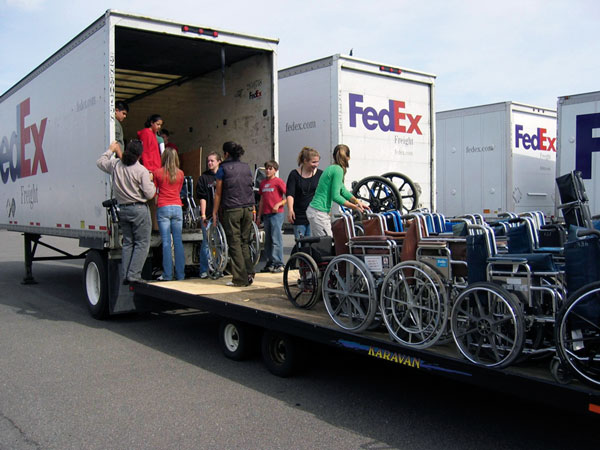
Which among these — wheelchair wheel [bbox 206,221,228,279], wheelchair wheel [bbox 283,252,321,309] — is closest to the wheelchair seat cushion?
wheelchair wheel [bbox 283,252,321,309]

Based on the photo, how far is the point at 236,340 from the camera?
19.2 ft

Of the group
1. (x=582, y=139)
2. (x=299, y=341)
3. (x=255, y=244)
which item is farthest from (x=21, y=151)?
(x=582, y=139)

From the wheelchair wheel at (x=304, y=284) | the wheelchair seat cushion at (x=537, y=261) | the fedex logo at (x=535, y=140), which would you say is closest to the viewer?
the wheelchair seat cushion at (x=537, y=261)

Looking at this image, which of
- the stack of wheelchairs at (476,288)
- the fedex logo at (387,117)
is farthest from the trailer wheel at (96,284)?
the fedex logo at (387,117)

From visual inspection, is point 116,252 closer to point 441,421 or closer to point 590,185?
point 441,421

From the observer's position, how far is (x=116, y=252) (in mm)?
7422

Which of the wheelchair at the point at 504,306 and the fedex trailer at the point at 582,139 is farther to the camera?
the fedex trailer at the point at 582,139

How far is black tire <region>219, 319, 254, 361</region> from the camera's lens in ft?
18.6

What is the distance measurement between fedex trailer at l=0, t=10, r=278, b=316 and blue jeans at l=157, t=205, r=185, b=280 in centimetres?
53

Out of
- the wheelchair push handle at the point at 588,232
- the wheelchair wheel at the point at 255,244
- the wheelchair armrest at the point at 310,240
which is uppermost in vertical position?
the wheelchair push handle at the point at 588,232

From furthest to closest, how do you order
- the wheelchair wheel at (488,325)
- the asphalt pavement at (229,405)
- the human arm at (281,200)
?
1. the human arm at (281,200)
2. the asphalt pavement at (229,405)
3. the wheelchair wheel at (488,325)

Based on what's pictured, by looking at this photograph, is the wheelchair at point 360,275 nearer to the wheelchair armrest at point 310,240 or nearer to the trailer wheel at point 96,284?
the wheelchair armrest at point 310,240

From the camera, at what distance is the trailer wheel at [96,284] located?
7527 millimetres

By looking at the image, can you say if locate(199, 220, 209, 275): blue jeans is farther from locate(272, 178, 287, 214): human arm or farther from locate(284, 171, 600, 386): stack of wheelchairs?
locate(284, 171, 600, 386): stack of wheelchairs
